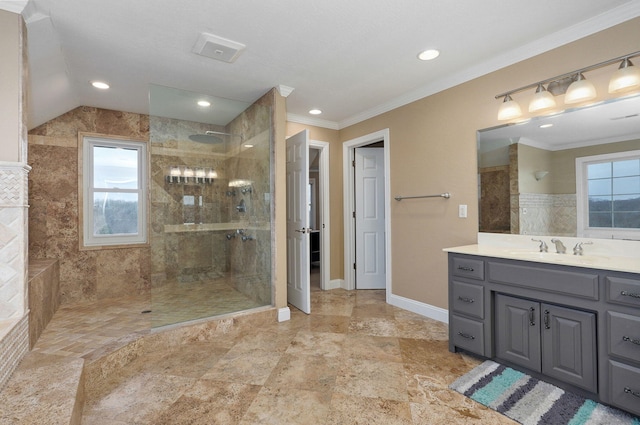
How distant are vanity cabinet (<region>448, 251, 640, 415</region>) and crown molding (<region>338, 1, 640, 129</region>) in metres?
1.61

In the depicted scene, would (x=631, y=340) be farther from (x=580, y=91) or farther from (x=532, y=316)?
(x=580, y=91)

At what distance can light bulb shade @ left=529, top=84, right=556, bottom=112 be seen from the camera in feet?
7.32

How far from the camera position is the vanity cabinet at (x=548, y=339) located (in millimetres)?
1745

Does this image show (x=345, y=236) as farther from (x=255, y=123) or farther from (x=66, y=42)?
(x=66, y=42)

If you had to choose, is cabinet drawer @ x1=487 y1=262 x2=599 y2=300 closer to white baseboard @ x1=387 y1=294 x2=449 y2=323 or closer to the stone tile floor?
the stone tile floor

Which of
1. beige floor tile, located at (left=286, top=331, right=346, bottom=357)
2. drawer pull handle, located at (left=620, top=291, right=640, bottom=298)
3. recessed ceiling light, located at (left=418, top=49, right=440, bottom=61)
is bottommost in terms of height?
beige floor tile, located at (left=286, top=331, right=346, bottom=357)

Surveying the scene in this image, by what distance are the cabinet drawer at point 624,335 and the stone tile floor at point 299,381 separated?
0.73 m

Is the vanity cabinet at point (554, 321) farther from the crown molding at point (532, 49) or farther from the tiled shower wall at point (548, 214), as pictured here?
the crown molding at point (532, 49)

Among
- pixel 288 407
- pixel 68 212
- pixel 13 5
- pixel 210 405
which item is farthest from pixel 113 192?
pixel 288 407

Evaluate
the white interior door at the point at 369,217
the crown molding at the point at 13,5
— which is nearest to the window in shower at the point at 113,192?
the crown molding at the point at 13,5

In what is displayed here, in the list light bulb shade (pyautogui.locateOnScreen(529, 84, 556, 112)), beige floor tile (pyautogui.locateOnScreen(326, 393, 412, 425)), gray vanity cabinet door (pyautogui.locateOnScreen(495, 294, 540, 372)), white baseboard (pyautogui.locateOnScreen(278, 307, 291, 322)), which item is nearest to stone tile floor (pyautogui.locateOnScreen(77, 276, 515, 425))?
beige floor tile (pyautogui.locateOnScreen(326, 393, 412, 425))

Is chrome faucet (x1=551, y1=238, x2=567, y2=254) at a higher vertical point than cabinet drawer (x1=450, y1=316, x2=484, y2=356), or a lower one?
higher

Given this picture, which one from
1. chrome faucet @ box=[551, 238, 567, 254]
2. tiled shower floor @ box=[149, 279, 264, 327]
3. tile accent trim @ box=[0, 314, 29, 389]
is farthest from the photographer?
tiled shower floor @ box=[149, 279, 264, 327]

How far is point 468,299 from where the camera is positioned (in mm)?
2293
